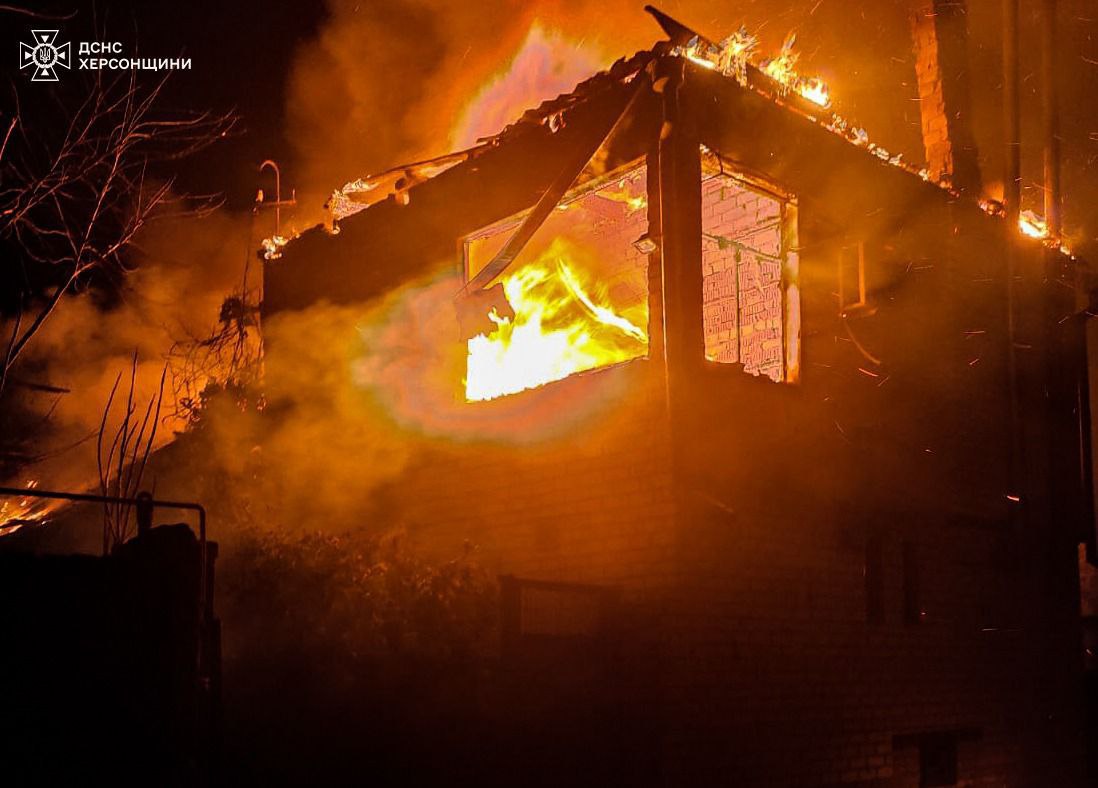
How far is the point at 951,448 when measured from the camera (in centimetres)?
1130

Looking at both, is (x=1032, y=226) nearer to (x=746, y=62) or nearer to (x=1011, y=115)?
(x=1011, y=115)

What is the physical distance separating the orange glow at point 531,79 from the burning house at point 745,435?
1.89 m

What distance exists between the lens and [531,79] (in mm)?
13227

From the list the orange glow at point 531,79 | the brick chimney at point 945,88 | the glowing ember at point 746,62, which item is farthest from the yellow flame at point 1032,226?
the orange glow at point 531,79

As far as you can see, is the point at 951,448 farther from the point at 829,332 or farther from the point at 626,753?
the point at 626,753

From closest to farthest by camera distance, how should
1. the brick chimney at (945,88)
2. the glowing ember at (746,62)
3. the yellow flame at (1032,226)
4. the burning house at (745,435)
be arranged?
the burning house at (745,435), the glowing ember at (746,62), the brick chimney at (945,88), the yellow flame at (1032,226)

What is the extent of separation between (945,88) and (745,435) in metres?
6.27

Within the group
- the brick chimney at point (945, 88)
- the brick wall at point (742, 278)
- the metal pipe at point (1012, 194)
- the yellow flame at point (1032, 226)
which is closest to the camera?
the brick wall at point (742, 278)

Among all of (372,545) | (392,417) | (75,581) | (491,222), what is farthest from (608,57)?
(75,581)

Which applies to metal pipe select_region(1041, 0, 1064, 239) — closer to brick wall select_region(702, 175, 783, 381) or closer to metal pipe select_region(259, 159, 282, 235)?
brick wall select_region(702, 175, 783, 381)

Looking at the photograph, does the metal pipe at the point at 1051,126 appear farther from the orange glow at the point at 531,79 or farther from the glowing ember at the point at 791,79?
the orange glow at the point at 531,79

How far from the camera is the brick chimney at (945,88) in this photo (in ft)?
40.9

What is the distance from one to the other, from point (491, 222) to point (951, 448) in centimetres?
537

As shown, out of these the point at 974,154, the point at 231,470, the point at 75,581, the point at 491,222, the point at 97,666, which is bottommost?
the point at 97,666
